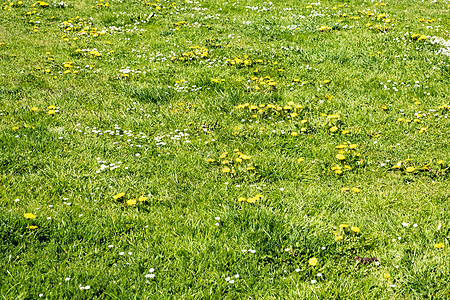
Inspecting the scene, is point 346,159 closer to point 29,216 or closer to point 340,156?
point 340,156

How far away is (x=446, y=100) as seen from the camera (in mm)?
6410

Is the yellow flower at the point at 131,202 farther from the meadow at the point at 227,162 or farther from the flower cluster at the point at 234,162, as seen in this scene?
the flower cluster at the point at 234,162

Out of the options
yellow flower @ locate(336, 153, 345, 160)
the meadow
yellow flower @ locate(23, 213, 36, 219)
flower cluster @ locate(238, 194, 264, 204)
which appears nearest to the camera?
the meadow

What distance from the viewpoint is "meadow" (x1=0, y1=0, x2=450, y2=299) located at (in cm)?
335

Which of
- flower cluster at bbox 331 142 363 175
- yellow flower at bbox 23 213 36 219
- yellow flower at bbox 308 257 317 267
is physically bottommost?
flower cluster at bbox 331 142 363 175

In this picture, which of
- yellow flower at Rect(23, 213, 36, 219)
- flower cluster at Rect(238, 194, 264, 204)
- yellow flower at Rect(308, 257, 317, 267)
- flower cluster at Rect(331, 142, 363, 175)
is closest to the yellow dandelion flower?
yellow flower at Rect(23, 213, 36, 219)

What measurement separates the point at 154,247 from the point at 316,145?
2830mm

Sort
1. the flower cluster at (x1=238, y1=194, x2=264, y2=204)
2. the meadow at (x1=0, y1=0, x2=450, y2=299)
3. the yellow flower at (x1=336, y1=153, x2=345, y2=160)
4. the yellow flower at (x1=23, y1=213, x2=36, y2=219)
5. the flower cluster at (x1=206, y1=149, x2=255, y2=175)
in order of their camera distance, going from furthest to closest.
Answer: the yellow flower at (x1=336, y1=153, x2=345, y2=160)
the flower cluster at (x1=206, y1=149, x2=255, y2=175)
the flower cluster at (x1=238, y1=194, x2=264, y2=204)
the yellow flower at (x1=23, y1=213, x2=36, y2=219)
the meadow at (x1=0, y1=0, x2=450, y2=299)

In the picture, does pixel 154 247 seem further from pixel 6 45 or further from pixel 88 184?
pixel 6 45

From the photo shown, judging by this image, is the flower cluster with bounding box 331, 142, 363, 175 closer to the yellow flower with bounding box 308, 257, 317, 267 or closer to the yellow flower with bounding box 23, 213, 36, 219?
the yellow flower with bounding box 308, 257, 317, 267

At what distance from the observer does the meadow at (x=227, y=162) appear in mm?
3352

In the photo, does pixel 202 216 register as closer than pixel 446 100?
Yes

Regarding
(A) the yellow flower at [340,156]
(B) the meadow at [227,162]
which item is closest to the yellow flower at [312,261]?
(B) the meadow at [227,162]

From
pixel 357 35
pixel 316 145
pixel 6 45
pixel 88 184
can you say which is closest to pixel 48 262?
pixel 88 184
